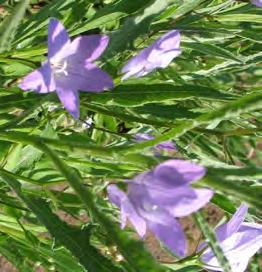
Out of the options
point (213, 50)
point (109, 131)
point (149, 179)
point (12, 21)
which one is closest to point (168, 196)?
point (149, 179)

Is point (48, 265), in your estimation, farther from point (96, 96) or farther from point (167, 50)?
point (167, 50)

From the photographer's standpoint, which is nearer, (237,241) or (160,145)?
(237,241)

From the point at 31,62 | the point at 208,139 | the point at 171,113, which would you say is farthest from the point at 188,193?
the point at 208,139

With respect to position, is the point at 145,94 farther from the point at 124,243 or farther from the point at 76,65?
the point at 124,243

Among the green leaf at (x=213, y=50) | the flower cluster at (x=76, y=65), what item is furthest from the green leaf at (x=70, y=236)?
the green leaf at (x=213, y=50)

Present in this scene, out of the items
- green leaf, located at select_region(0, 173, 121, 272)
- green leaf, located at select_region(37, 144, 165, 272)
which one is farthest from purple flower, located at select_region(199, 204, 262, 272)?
green leaf, located at select_region(37, 144, 165, 272)
